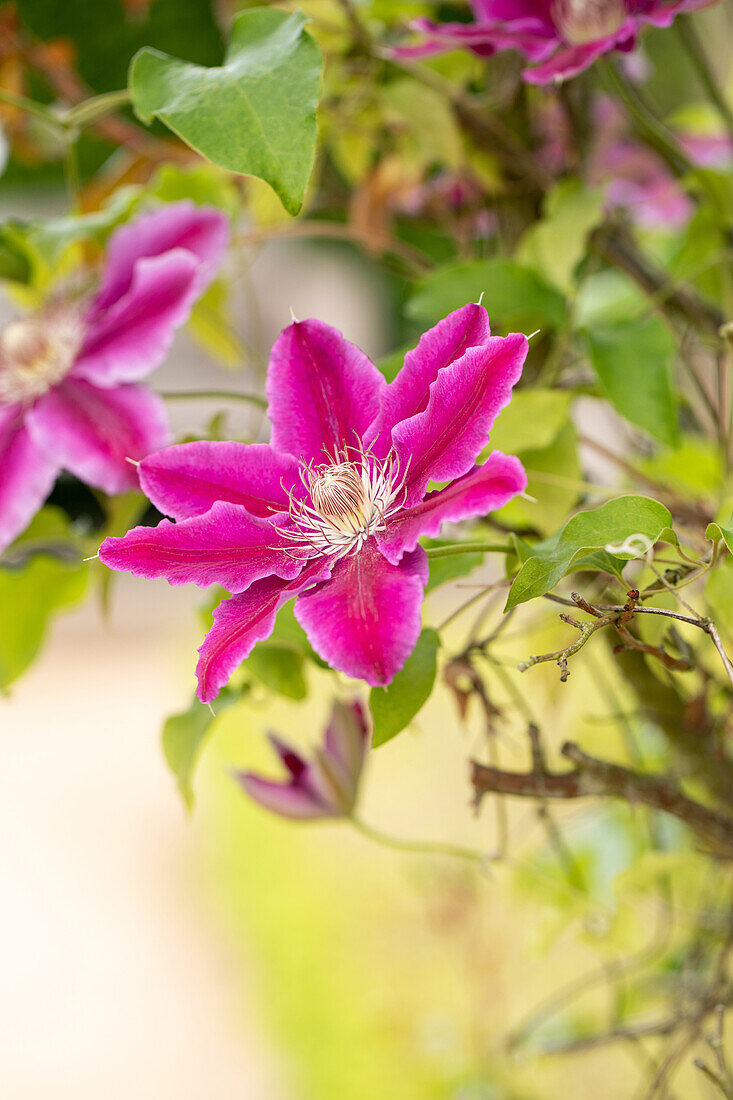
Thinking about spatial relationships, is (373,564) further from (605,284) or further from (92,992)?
(92,992)

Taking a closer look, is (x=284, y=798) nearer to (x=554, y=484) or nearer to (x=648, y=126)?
(x=554, y=484)

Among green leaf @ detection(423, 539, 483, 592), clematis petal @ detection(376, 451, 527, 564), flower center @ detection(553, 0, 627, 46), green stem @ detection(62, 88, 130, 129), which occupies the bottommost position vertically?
clematis petal @ detection(376, 451, 527, 564)

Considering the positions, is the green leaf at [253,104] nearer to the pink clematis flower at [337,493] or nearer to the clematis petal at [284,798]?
the pink clematis flower at [337,493]

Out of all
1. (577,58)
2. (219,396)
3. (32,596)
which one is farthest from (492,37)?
(32,596)

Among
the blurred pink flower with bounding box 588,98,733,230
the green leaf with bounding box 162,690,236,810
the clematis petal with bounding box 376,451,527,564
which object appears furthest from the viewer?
the blurred pink flower with bounding box 588,98,733,230

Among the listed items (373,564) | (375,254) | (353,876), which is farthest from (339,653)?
(353,876)

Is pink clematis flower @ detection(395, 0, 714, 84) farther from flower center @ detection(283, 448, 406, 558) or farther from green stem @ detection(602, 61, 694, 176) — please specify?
flower center @ detection(283, 448, 406, 558)

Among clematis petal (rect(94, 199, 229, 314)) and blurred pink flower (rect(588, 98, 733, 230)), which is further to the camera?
blurred pink flower (rect(588, 98, 733, 230))

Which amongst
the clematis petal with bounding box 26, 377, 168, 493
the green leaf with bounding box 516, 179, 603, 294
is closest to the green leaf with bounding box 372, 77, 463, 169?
the green leaf with bounding box 516, 179, 603, 294
